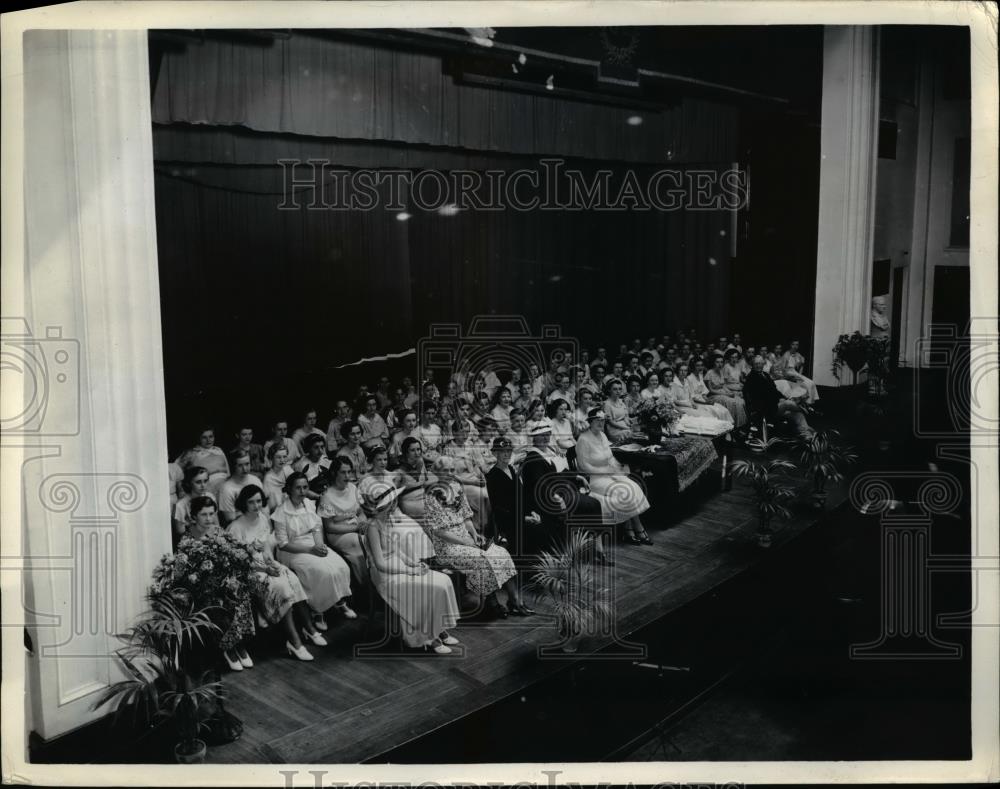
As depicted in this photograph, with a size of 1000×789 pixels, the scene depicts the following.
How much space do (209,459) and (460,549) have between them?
1.52 m

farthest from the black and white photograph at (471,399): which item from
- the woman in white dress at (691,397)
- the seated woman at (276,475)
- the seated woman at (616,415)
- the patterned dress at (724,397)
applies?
the woman in white dress at (691,397)

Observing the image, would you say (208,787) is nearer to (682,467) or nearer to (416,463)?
(416,463)

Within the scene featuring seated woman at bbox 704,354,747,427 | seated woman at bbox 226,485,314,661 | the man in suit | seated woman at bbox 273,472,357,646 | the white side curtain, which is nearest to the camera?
the white side curtain

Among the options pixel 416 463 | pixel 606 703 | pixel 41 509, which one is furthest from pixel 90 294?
pixel 606 703

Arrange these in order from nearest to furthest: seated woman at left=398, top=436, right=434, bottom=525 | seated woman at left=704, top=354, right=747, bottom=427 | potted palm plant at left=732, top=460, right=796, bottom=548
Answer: seated woman at left=398, top=436, right=434, bottom=525 → potted palm plant at left=732, top=460, right=796, bottom=548 → seated woman at left=704, top=354, right=747, bottom=427

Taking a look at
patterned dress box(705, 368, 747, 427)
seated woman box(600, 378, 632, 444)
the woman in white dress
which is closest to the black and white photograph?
seated woman box(600, 378, 632, 444)

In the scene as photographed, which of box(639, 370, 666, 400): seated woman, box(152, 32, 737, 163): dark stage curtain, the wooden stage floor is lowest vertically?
the wooden stage floor

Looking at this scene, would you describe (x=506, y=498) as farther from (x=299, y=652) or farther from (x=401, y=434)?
(x=299, y=652)

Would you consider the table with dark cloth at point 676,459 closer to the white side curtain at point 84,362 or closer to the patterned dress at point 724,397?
the patterned dress at point 724,397

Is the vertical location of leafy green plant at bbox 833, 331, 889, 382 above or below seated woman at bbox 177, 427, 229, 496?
above

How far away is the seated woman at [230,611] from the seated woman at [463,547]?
111cm

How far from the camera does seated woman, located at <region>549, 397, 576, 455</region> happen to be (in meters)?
5.71

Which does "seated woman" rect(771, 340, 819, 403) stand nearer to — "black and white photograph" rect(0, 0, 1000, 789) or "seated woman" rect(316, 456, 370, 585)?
"black and white photograph" rect(0, 0, 1000, 789)

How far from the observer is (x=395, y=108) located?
5.40m
